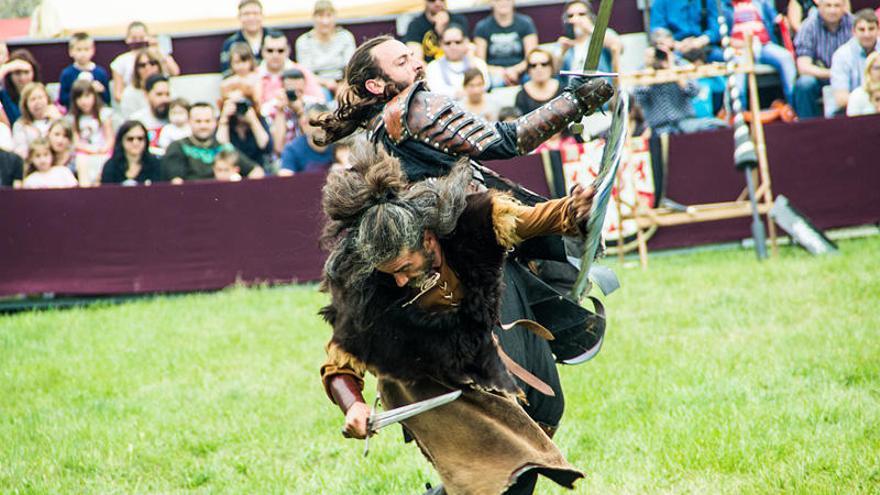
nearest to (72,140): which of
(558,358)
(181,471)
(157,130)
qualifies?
(157,130)

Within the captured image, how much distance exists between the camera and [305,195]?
10.2 meters

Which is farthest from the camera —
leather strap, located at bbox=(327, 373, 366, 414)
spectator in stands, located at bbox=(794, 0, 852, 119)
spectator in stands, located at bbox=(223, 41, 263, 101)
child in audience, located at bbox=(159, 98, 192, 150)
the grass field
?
spectator in stands, located at bbox=(794, 0, 852, 119)

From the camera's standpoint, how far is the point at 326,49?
1211cm

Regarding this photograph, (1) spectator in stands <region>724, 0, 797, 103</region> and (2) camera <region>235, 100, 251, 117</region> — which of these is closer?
(2) camera <region>235, 100, 251, 117</region>

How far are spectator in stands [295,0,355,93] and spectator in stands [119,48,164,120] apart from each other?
1453 millimetres

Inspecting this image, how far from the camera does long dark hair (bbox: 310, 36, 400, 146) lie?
14.3 feet

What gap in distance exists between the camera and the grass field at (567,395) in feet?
17.9

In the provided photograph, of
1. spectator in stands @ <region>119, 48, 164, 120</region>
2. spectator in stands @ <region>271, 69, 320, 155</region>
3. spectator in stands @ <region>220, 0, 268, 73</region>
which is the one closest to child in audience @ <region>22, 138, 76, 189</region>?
spectator in stands @ <region>119, 48, 164, 120</region>

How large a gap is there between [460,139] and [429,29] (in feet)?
26.9

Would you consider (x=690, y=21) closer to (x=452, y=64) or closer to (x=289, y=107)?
(x=452, y=64)

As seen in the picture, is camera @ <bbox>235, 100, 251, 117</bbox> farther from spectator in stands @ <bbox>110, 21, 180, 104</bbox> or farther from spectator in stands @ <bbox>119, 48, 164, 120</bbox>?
spectator in stands @ <bbox>110, 21, 180, 104</bbox>

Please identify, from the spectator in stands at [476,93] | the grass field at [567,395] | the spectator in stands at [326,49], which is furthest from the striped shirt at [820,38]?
the spectator in stands at [326,49]

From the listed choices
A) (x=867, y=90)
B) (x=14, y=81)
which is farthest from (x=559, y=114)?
(x=14, y=81)

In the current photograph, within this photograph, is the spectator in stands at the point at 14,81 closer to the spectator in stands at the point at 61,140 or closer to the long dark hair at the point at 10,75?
the long dark hair at the point at 10,75
